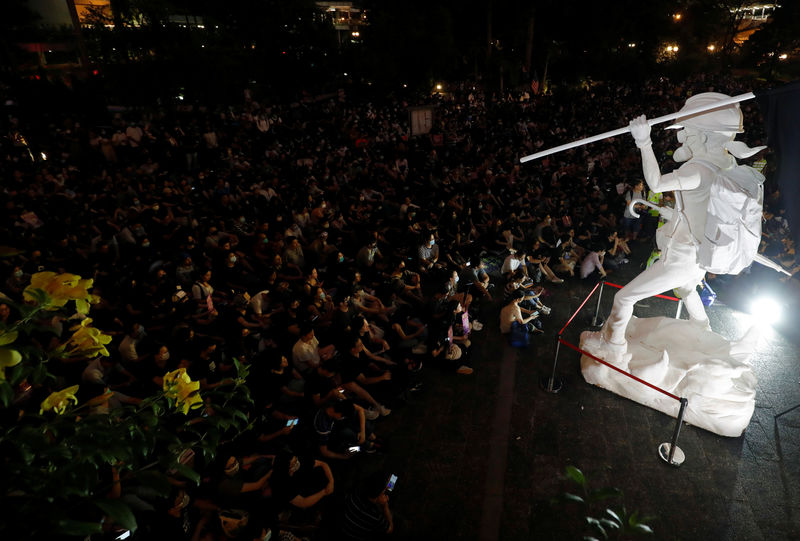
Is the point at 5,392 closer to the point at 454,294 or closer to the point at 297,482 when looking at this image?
the point at 297,482

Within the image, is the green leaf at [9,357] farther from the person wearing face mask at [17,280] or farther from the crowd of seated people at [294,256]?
the person wearing face mask at [17,280]

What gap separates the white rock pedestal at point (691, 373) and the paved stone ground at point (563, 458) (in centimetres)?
20

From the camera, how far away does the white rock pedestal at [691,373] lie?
5418 mm

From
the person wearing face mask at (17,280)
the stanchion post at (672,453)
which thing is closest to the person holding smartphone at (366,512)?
the stanchion post at (672,453)

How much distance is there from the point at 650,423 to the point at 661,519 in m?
1.35

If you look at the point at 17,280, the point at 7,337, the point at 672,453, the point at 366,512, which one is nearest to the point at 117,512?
the point at 7,337

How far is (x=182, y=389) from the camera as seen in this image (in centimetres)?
166

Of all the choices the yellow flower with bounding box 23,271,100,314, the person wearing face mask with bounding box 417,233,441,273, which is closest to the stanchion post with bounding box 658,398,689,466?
the person wearing face mask with bounding box 417,233,441,273

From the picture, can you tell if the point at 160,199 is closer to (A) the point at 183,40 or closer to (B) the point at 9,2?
(A) the point at 183,40

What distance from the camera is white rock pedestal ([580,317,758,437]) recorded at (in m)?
5.42

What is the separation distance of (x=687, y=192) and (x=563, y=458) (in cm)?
340

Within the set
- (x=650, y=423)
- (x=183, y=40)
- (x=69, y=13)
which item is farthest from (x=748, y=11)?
(x=69, y=13)

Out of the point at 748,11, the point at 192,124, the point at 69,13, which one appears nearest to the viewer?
the point at 192,124

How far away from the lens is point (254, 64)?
899 inches
